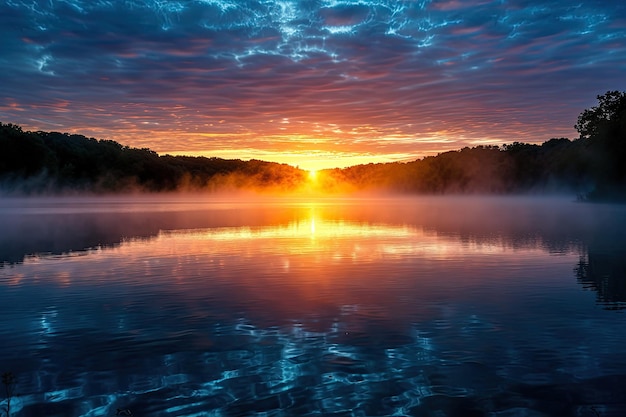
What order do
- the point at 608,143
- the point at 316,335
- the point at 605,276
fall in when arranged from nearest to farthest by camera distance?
the point at 316,335 < the point at 605,276 < the point at 608,143

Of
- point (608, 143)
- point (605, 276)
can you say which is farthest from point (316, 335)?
point (608, 143)

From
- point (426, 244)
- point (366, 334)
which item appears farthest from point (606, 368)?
point (426, 244)

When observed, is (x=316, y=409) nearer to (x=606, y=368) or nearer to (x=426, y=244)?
(x=606, y=368)

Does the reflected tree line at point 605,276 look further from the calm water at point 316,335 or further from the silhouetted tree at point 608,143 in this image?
the silhouetted tree at point 608,143

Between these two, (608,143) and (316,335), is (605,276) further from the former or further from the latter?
(608,143)

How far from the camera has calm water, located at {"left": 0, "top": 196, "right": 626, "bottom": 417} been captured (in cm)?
1186

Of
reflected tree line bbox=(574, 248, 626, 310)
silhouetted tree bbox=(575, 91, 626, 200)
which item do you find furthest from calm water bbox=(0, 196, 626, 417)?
silhouetted tree bbox=(575, 91, 626, 200)

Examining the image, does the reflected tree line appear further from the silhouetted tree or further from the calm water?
the silhouetted tree

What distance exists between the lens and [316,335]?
54.4 feet

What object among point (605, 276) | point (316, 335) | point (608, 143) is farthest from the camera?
point (608, 143)

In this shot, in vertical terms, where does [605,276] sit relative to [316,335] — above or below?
below

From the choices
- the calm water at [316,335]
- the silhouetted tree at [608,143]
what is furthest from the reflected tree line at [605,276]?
the silhouetted tree at [608,143]

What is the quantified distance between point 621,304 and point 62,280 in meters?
22.7

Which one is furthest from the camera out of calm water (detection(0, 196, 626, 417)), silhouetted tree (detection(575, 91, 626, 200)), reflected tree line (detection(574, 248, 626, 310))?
silhouetted tree (detection(575, 91, 626, 200))
